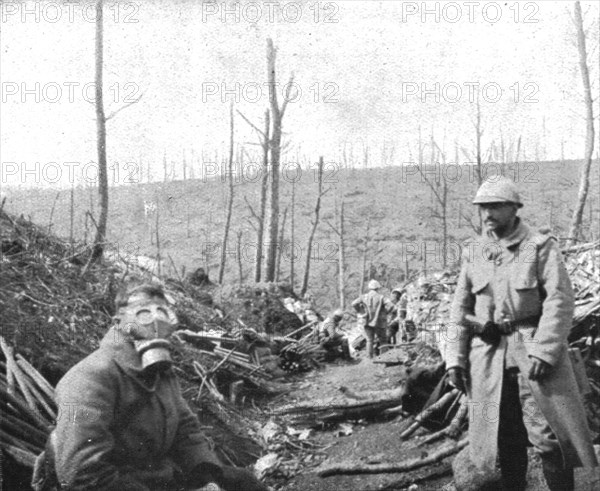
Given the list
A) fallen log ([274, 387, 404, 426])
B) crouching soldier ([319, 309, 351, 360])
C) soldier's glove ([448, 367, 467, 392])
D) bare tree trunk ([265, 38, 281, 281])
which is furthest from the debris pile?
bare tree trunk ([265, 38, 281, 281])

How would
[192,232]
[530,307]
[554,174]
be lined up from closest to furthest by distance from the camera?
[530,307], [192,232], [554,174]

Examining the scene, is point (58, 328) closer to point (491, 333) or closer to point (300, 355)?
point (491, 333)

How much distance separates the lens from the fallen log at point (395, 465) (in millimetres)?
5258

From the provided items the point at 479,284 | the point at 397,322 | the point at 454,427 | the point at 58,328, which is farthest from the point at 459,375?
the point at 397,322

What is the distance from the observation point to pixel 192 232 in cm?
4978

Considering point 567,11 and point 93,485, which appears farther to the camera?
point 567,11

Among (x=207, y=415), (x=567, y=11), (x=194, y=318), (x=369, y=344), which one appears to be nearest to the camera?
(x=207, y=415)

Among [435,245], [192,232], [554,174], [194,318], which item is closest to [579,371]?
[194,318]

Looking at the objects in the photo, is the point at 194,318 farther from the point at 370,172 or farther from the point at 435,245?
the point at 370,172

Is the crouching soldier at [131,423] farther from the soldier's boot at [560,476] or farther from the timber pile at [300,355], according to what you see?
the timber pile at [300,355]

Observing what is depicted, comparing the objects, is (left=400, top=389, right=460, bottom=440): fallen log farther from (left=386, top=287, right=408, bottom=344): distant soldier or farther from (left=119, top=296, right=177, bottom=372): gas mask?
(left=386, top=287, right=408, bottom=344): distant soldier

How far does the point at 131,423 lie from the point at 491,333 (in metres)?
Answer: 2.50

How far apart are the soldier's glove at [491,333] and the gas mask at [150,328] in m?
2.31

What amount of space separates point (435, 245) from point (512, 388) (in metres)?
37.8
